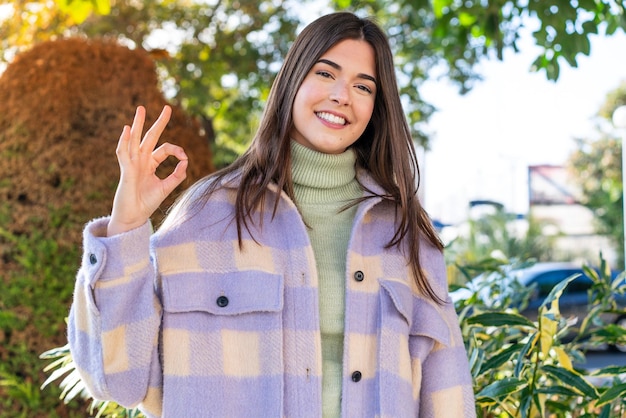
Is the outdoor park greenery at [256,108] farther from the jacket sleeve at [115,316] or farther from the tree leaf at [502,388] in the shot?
the jacket sleeve at [115,316]

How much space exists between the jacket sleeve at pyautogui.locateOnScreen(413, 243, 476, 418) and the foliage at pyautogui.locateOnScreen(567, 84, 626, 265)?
75.7 ft

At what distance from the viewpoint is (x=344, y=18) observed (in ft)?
7.34

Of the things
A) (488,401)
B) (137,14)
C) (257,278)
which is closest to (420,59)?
(137,14)

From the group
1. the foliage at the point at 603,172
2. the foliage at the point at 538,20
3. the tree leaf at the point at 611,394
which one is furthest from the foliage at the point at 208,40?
the foliage at the point at 603,172

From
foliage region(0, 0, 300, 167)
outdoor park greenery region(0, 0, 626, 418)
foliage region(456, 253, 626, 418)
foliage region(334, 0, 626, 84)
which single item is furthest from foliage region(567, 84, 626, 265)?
foliage region(456, 253, 626, 418)

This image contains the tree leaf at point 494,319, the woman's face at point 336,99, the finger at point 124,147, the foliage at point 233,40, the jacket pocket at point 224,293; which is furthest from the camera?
the foliage at point 233,40

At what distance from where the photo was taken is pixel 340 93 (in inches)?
83.6

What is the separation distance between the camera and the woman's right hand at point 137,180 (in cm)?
182

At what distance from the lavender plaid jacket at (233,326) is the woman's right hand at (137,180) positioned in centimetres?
4

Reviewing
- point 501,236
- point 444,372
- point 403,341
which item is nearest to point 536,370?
point 444,372

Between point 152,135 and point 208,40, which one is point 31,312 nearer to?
point 152,135

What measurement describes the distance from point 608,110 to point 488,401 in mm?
26476

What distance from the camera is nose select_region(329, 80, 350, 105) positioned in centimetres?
212

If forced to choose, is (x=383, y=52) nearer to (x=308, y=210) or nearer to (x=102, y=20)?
(x=308, y=210)
